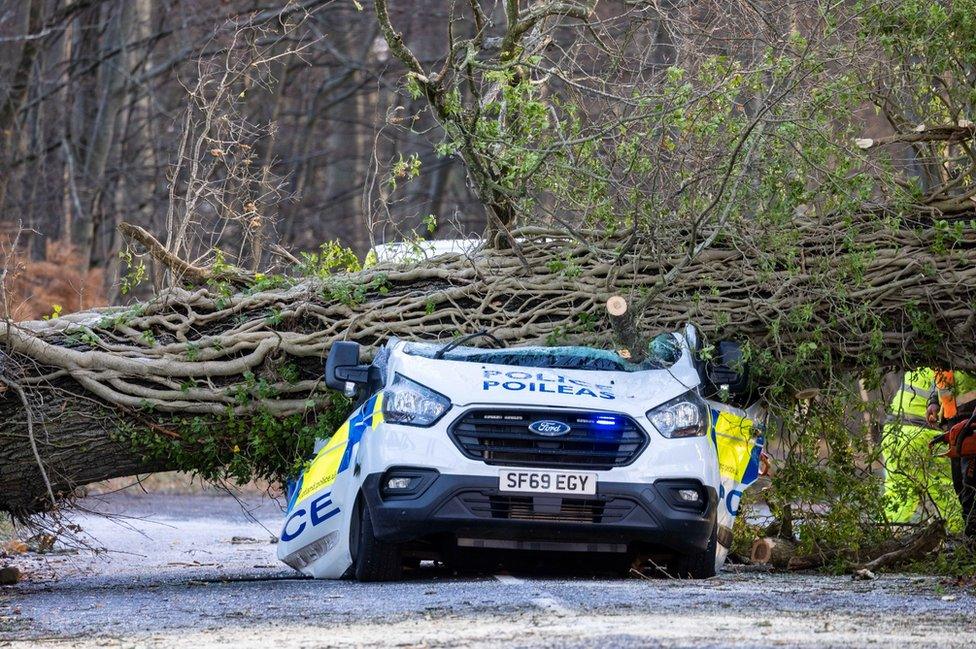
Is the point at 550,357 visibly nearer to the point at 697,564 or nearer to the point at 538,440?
the point at 538,440

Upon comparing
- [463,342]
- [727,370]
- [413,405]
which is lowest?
[413,405]

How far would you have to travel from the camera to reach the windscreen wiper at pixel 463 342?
9.31 m

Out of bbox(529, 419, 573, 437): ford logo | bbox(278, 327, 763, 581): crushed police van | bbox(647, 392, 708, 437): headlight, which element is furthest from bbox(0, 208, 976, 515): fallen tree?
bbox(529, 419, 573, 437): ford logo

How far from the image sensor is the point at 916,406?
1205cm

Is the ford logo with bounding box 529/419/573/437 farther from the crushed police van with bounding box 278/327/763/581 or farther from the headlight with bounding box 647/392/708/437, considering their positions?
the headlight with bounding box 647/392/708/437

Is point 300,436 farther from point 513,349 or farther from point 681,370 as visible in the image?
point 681,370

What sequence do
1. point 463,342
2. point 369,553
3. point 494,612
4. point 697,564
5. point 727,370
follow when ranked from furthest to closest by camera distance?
1. point 463,342
2. point 727,370
3. point 697,564
4. point 369,553
5. point 494,612

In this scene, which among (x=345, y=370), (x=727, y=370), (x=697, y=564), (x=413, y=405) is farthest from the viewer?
(x=727, y=370)

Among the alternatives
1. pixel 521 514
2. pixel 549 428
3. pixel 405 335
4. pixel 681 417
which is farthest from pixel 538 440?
pixel 405 335

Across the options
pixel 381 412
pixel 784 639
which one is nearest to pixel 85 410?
pixel 381 412

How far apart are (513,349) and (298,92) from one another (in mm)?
28624

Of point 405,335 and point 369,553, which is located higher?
point 405,335

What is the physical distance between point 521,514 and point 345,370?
4.97 feet

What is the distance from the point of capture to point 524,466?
8.55 meters
